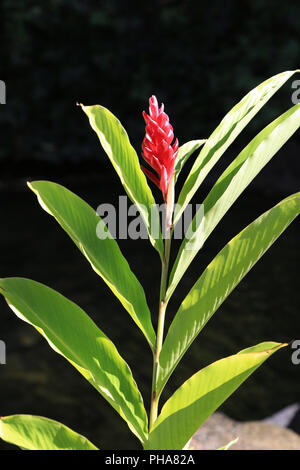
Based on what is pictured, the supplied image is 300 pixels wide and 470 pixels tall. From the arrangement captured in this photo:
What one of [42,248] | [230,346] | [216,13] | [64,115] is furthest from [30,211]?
[216,13]

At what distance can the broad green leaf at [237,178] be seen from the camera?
79cm

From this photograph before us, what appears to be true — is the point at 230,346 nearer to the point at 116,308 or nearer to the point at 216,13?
the point at 116,308

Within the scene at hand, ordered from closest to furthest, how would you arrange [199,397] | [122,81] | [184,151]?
[199,397], [184,151], [122,81]

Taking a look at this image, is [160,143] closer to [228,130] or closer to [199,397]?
[228,130]

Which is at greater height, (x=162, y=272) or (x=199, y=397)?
(x=162, y=272)

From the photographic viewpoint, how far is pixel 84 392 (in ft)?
7.96

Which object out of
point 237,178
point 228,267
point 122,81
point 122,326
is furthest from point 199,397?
point 122,81

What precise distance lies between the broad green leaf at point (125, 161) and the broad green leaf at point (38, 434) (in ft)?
0.97

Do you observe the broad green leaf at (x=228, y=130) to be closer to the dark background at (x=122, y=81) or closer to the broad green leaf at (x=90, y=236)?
the broad green leaf at (x=90, y=236)

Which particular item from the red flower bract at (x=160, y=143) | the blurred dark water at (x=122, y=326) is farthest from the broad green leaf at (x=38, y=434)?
the blurred dark water at (x=122, y=326)

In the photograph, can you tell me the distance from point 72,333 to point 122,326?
2104 millimetres

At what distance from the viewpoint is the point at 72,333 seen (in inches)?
34.0

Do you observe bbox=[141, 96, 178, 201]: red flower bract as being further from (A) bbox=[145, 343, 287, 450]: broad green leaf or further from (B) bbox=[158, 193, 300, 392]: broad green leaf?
(A) bbox=[145, 343, 287, 450]: broad green leaf

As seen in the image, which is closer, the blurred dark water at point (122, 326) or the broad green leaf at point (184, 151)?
the broad green leaf at point (184, 151)
